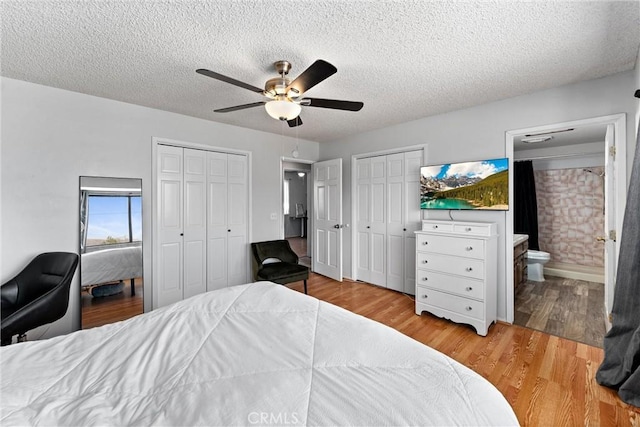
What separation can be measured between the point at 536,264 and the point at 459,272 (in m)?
2.58

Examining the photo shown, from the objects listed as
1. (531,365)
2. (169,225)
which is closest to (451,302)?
(531,365)

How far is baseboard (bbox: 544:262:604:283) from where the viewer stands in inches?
167

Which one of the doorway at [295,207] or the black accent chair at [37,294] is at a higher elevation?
the doorway at [295,207]

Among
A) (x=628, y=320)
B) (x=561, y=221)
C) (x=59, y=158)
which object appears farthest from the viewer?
(x=561, y=221)

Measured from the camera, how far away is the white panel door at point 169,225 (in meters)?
3.28

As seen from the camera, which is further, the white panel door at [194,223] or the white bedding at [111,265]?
the white panel door at [194,223]

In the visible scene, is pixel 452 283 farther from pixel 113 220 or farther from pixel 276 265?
pixel 113 220

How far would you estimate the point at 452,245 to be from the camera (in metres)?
2.93

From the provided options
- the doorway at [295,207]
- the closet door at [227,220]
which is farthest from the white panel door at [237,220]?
the doorway at [295,207]

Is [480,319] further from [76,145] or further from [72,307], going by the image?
[76,145]

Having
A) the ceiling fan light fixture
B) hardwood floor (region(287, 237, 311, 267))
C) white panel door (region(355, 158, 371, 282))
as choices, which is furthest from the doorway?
the ceiling fan light fixture

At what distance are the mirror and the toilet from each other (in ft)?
18.9

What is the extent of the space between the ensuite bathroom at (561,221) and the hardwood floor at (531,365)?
1.08m

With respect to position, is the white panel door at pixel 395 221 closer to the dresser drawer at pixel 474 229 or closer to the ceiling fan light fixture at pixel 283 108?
the dresser drawer at pixel 474 229
